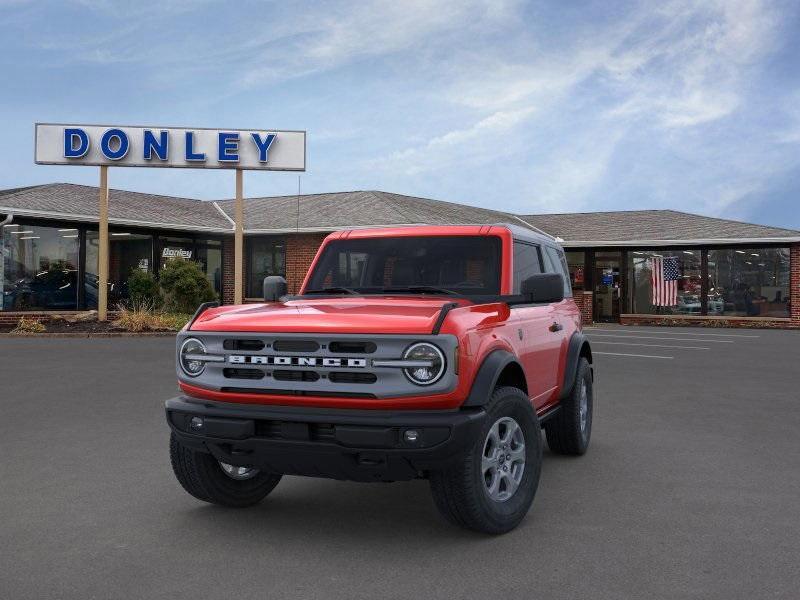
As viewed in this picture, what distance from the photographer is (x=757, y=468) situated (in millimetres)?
6227

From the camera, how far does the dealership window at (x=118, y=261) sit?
2544 cm

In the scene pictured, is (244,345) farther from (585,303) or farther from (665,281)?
(665,281)

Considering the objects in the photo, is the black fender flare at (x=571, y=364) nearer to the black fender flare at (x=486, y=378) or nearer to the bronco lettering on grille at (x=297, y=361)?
the black fender flare at (x=486, y=378)

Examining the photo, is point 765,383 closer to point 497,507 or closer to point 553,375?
point 553,375

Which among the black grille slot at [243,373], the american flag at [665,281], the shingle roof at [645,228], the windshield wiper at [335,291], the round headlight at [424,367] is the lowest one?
the black grille slot at [243,373]

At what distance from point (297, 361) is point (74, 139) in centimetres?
2157

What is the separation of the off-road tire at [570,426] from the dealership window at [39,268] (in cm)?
2152

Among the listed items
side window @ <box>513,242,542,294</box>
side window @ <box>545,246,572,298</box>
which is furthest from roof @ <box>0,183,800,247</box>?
side window @ <box>513,242,542,294</box>

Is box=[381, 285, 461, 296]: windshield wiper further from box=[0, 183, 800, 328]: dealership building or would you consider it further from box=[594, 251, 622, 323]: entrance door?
box=[594, 251, 622, 323]: entrance door

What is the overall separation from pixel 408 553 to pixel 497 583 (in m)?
0.62

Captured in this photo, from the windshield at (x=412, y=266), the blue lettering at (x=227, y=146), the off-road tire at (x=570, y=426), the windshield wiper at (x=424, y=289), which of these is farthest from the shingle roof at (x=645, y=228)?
the windshield wiper at (x=424, y=289)

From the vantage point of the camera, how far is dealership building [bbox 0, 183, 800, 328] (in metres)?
24.4

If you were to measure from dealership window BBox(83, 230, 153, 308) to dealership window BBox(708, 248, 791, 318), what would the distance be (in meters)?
20.1

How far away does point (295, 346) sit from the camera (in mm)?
4262
